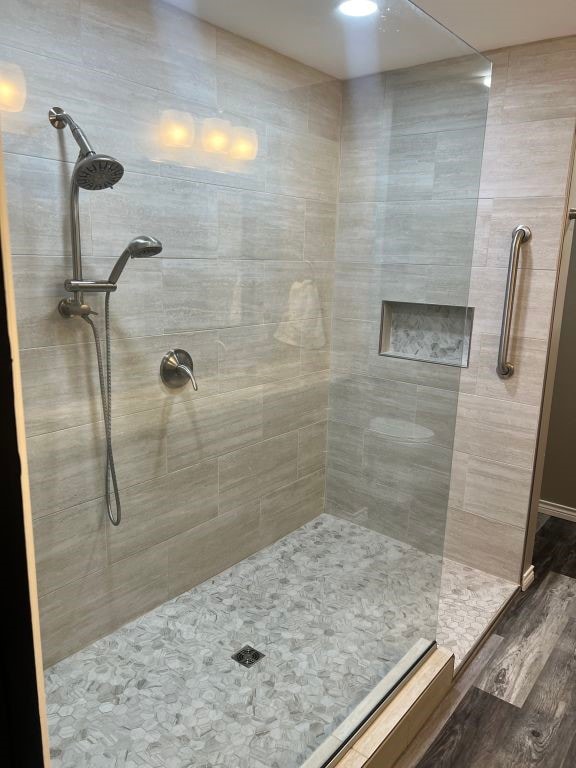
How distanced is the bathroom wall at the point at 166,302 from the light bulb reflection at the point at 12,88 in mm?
16

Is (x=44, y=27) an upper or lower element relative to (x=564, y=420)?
upper

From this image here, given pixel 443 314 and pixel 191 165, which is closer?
pixel 191 165

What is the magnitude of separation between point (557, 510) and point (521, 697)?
155 centimetres

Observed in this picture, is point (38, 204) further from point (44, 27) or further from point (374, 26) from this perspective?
point (374, 26)

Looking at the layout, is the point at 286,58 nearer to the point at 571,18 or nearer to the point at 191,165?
the point at 191,165

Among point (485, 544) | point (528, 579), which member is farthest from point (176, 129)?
point (528, 579)

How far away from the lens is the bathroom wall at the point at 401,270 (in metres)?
1.94

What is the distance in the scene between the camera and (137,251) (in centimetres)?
162

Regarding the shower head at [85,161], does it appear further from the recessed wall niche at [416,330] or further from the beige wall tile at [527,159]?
the beige wall tile at [527,159]

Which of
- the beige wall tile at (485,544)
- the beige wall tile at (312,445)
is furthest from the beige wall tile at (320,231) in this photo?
the beige wall tile at (485,544)

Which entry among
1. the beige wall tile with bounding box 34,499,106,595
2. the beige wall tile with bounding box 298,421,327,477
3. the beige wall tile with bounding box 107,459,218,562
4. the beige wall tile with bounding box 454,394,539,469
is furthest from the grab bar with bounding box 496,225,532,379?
the beige wall tile with bounding box 34,499,106,595

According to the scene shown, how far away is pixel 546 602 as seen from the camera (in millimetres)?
2430

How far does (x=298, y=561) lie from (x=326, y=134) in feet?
5.31

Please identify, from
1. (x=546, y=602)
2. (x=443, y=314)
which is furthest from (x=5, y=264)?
(x=546, y=602)
